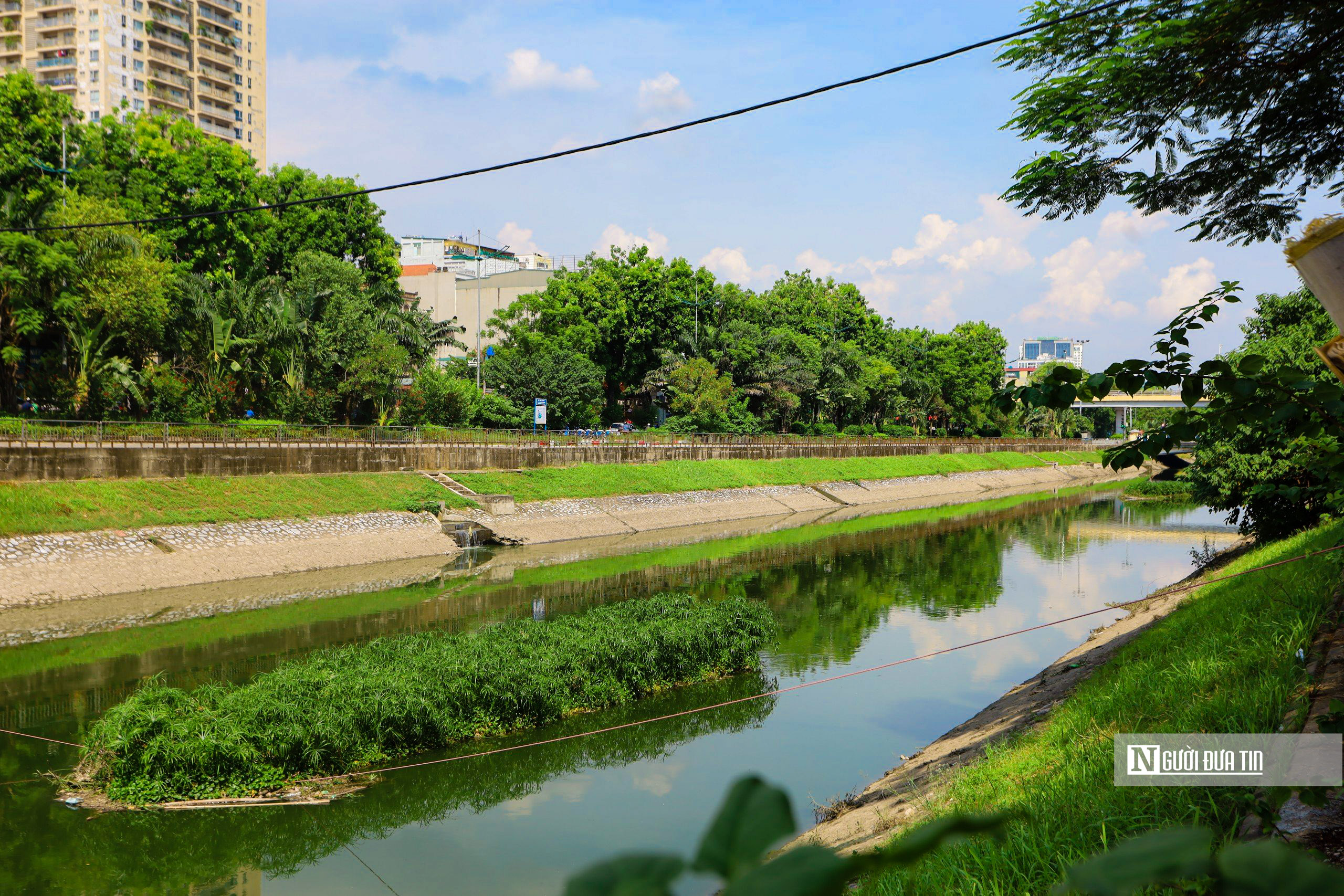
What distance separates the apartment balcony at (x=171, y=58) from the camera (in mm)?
69000

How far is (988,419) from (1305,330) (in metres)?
65.7

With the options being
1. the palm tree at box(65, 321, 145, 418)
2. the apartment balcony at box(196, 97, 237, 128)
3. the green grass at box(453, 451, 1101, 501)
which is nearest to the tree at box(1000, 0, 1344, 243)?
the green grass at box(453, 451, 1101, 501)

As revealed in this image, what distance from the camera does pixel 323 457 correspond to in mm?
29906

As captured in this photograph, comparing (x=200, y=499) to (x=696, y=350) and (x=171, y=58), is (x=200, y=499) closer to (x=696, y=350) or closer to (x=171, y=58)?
(x=696, y=350)

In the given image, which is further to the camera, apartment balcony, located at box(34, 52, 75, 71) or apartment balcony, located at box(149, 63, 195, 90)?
apartment balcony, located at box(149, 63, 195, 90)

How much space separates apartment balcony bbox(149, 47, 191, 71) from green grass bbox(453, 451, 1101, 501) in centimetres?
5694

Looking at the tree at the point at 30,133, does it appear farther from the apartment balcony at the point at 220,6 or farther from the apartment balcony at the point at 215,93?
the apartment balcony at the point at 220,6

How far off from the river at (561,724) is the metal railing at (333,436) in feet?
25.2

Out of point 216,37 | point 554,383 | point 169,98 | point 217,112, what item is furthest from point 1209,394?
point 216,37

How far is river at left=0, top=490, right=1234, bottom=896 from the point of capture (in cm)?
930

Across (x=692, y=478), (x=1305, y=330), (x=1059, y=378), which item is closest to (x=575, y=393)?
(x=692, y=478)

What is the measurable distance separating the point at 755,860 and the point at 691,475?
137 feet

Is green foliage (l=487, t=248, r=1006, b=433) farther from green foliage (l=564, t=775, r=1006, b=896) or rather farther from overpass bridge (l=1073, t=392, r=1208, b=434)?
green foliage (l=564, t=775, r=1006, b=896)

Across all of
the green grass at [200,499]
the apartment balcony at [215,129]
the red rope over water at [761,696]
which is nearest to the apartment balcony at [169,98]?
the apartment balcony at [215,129]
